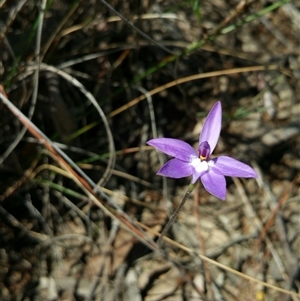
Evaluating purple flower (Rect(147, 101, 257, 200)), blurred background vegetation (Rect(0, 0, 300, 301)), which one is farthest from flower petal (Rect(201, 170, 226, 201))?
blurred background vegetation (Rect(0, 0, 300, 301))

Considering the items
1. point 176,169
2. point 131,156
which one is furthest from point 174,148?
point 131,156

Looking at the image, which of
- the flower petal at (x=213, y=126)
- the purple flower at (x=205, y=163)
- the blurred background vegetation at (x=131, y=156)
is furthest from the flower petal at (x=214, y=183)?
the blurred background vegetation at (x=131, y=156)

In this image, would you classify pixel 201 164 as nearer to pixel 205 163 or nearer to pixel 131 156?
pixel 205 163

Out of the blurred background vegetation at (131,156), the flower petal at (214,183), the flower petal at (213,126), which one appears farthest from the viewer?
the blurred background vegetation at (131,156)

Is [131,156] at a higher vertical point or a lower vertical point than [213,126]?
lower

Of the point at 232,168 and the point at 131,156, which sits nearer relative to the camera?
the point at 232,168

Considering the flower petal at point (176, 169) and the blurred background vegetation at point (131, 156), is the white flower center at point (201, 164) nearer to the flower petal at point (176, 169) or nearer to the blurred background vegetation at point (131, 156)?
the flower petal at point (176, 169)

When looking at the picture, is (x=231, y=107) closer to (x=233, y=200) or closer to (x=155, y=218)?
(x=233, y=200)

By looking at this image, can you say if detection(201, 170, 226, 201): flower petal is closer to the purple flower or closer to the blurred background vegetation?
the purple flower
